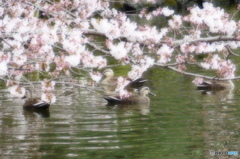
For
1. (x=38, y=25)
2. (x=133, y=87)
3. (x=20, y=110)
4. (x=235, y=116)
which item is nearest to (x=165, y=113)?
(x=235, y=116)

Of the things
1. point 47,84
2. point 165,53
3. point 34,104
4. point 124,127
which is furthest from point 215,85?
point 47,84

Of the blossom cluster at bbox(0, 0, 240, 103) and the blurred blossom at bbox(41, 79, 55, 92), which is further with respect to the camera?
the blossom cluster at bbox(0, 0, 240, 103)

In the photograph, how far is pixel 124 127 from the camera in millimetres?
12539

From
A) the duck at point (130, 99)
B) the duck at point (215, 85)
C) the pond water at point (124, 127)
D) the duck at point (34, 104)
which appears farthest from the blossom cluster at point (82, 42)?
the duck at point (215, 85)

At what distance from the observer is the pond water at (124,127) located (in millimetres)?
10391

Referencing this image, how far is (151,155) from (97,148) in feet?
3.30

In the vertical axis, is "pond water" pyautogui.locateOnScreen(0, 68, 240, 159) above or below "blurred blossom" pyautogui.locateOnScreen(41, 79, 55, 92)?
below

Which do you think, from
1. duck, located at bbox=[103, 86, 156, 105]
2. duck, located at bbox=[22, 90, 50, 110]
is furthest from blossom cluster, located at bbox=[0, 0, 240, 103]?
duck, located at bbox=[103, 86, 156, 105]

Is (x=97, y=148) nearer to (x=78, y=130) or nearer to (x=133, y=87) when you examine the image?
(x=78, y=130)

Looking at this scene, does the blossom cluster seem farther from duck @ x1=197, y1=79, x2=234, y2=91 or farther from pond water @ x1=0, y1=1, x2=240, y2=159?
duck @ x1=197, y1=79, x2=234, y2=91

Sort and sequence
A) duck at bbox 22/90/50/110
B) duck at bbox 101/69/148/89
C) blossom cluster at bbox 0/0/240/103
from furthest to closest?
1. duck at bbox 101/69/148/89
2. duck at bbox 22/90/50/110
3. blossom cluster at bbox 0/0/240/103

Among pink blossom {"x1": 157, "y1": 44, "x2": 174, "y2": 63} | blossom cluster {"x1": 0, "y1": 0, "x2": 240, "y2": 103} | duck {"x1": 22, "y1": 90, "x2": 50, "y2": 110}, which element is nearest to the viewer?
blossom cluster {"x1": 0, "y1": 0, "x2": 240, "y2": 103}

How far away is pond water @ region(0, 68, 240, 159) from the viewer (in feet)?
A: 34.1

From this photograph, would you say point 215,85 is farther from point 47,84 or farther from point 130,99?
point 47,84
